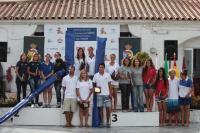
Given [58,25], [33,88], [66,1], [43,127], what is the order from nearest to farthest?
[43,127] < [33,88] < [58,25] < [66,1]

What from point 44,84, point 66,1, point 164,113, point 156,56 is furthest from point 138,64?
point 66,1

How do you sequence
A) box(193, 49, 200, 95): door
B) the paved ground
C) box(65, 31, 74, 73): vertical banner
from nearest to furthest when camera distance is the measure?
the paved ground
box(65, 31, 74, 73): vertical banner
box(193, 49, 200, 95): door

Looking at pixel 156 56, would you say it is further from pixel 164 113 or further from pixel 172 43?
pixel 164 113

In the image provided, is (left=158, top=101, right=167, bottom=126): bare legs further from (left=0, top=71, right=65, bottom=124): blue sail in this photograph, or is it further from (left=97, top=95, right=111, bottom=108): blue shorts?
(left=0, top=71, right=65, bottom=124): blue sail

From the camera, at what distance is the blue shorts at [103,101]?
15961mm

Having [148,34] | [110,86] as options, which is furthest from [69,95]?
[148,34]

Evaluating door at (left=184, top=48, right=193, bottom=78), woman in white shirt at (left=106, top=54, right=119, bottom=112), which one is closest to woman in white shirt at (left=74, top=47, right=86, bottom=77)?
woman in white shirt at (left=106, top=54, right=119, bottom=112)

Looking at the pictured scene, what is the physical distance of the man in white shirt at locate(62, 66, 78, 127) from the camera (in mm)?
15977

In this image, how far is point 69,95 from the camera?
1603 centimetres

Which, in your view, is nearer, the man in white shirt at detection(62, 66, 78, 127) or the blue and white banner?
the man in white shirt at detection(62, 66, 78, 127)

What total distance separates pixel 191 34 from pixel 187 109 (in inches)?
236

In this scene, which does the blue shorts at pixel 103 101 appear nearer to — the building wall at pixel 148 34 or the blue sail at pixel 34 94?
the blue sail at pixel 34 94

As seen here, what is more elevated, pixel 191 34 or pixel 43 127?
pixel 191 34

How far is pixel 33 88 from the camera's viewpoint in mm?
17188
